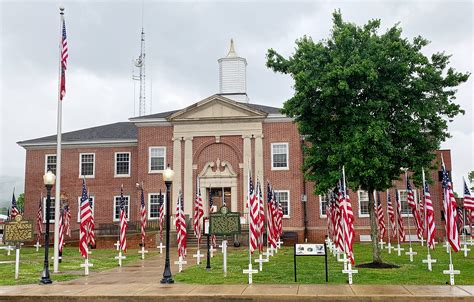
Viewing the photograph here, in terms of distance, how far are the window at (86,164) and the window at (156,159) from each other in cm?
572

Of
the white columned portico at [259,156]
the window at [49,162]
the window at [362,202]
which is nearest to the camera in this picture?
the white columned portico at [259,156]

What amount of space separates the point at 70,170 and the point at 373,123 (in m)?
30.3

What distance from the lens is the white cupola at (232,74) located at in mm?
46281

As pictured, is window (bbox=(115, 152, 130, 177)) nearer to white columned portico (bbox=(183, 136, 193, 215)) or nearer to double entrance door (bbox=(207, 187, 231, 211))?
white columned portico (bbox=(183, 136, 193, 215))

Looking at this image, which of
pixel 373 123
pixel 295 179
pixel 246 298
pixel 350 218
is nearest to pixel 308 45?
pixel 373 123

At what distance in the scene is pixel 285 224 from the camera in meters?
37.7

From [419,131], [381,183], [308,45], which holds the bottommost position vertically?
[381,183]

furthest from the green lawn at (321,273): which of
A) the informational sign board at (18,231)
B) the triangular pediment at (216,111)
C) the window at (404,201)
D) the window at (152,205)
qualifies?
the window at (152,205)

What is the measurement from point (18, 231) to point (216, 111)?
21.5 meters

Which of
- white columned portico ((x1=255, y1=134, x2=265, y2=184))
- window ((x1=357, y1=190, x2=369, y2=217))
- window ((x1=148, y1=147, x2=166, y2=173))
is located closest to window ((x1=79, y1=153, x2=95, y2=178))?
window ((x1=148, y1=147, x2=166, y2=173))

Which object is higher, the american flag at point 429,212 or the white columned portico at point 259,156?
the white columned portico at point 259,156

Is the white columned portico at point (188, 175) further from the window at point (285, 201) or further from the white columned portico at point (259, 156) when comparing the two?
the window at point (285, 201)

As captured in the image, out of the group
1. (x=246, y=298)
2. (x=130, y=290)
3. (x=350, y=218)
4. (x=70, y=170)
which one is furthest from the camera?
(x=70, y=170)

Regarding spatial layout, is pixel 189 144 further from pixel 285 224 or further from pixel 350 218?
pixel 350 218
